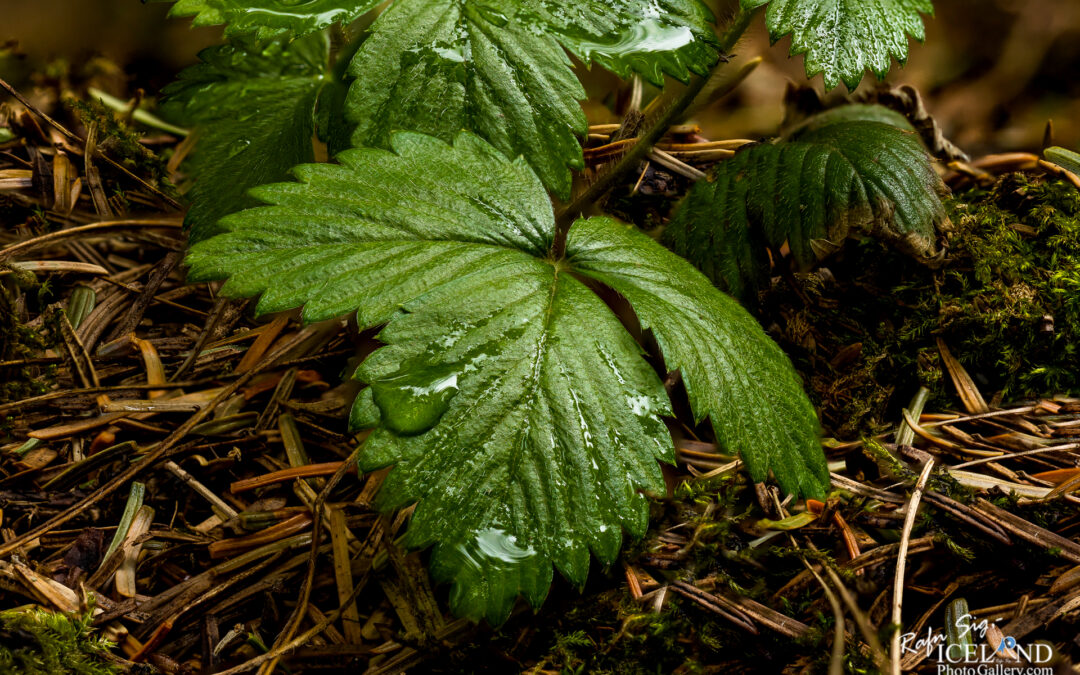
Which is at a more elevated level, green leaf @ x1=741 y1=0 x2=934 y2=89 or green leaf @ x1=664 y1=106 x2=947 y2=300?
green leaf @ x1=741 y1=0 x2=934 y2=89

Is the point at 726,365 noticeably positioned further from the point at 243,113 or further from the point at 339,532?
the point at 243,113

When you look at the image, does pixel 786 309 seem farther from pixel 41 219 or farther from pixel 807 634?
pixel 41 219

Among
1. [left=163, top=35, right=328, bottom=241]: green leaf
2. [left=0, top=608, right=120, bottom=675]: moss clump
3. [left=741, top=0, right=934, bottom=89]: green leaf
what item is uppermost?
[left=741, top=0, right=934, bottom=89]: green leaf

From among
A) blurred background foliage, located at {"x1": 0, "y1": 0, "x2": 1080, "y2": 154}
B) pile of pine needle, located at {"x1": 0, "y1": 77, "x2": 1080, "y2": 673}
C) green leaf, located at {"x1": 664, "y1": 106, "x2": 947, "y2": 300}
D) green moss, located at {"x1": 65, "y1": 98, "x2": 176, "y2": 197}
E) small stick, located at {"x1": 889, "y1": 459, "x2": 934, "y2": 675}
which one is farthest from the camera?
blurred background foliage, located at {"x1": 0, "y1": 0, "x2": 1080, "y2": 154}

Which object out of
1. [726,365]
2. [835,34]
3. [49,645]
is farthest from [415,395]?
[835,34]

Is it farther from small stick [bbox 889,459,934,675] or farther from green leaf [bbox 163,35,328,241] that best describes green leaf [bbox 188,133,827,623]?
green leaf [bbox 163,35,328,241]

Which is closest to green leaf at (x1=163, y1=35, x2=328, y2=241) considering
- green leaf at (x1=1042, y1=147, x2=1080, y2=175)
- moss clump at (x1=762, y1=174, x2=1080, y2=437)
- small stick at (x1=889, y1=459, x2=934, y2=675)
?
moss clump at (x1=762, y1=174, x2=1080, y2=437)

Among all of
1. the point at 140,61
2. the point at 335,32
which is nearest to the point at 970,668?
the point at 335,32
